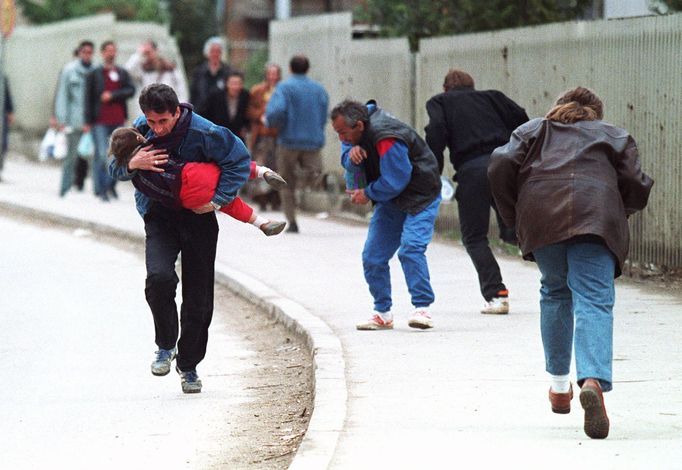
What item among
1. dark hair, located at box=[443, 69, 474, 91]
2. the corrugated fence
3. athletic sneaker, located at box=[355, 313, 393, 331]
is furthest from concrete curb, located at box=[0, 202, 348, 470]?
the corrugated fence

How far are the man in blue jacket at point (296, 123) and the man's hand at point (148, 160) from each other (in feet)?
→ 30.5

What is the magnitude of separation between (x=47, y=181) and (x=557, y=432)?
1980 cm

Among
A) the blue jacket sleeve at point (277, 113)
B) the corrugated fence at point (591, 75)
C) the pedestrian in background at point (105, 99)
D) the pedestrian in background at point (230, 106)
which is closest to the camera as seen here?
the corrugated fence at point (591, 75)

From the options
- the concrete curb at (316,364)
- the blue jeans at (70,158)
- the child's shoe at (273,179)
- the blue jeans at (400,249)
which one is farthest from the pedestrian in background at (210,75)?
the child's shoe at (273,179)

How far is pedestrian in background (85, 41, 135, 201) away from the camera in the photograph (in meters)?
22.2

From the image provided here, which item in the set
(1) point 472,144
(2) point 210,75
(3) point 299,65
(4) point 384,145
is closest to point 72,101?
(2) point 210,75

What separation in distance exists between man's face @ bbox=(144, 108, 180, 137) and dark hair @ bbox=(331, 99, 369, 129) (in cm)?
192

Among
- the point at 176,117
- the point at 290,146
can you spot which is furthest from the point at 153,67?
the point at 176,117

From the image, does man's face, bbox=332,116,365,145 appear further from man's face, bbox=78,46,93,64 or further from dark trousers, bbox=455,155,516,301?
man's face, bbox=78,46,93,64

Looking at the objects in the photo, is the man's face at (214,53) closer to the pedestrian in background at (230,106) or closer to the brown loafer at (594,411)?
the pedestrian in background at (230,106)

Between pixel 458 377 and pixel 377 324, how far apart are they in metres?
2.06

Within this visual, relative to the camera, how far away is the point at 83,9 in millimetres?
40375

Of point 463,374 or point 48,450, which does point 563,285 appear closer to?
point 463,374

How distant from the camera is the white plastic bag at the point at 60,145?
2316 centimetres
